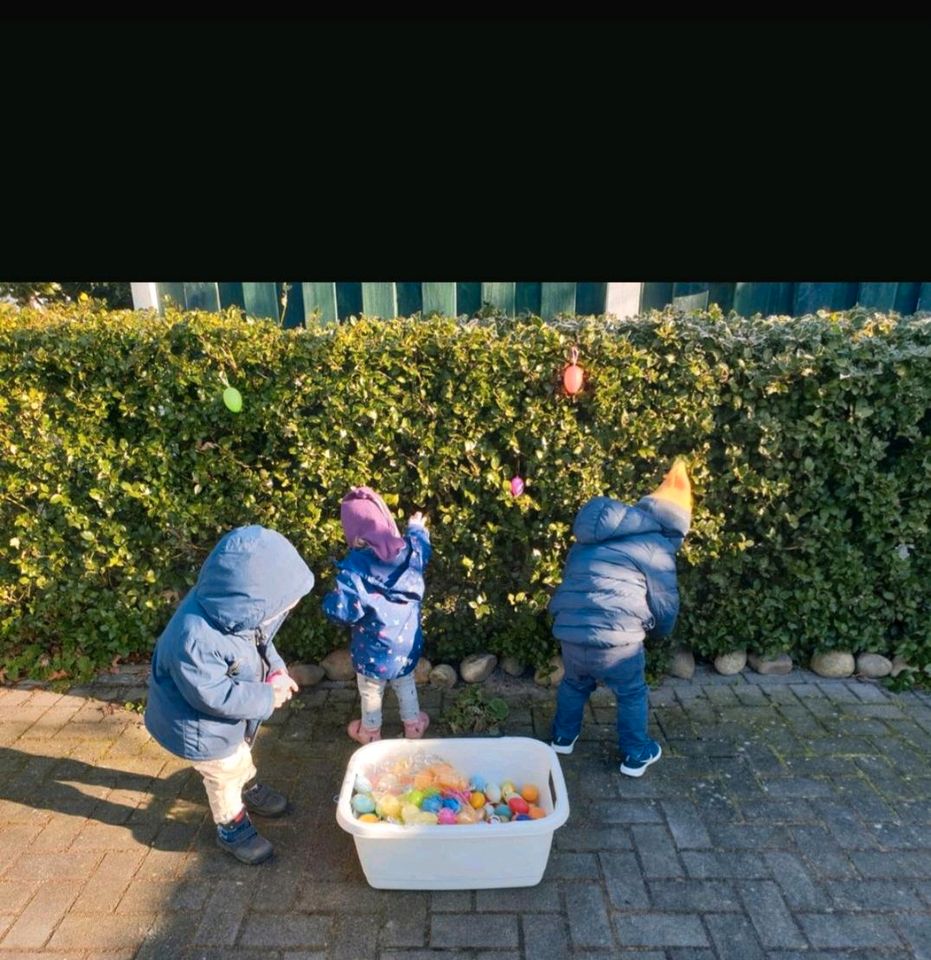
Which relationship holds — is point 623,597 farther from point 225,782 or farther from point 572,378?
point 225,782

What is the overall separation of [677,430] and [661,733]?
1730mm

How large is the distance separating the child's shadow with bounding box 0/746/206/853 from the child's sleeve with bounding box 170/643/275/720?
33.2 inches

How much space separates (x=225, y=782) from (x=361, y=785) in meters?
0.60

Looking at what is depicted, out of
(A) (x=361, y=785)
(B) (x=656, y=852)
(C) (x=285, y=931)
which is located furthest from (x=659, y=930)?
(C) (x=285, y=931)

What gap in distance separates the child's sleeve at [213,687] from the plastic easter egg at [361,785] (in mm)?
595

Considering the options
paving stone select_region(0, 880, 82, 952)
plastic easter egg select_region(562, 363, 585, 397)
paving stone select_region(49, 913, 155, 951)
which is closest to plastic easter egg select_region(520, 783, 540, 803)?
paving stone select_region(49, 913, 155, 951)

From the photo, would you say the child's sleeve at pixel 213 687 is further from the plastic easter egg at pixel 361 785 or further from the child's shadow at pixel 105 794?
the child's shadow at pixel 105 794

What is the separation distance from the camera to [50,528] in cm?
422

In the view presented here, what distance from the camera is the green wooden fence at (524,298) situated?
5590 mm

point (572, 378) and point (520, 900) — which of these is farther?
point (572, 378)

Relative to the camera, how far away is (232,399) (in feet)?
12.8

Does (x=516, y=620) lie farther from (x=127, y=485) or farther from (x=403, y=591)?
(x=127, y=485)

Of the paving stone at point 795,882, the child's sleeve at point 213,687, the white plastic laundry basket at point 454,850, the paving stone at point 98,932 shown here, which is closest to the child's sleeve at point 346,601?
the child's sleeve at point 213,687
